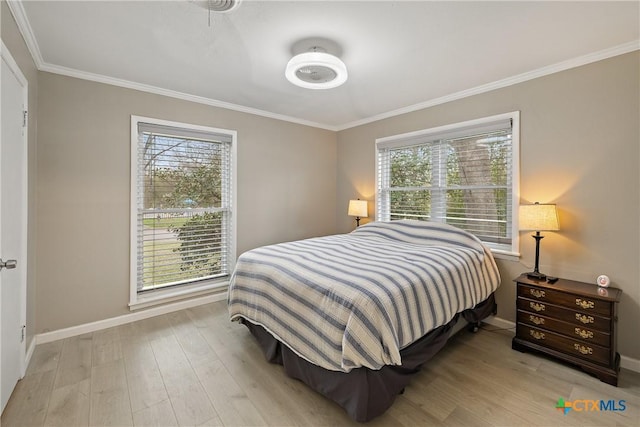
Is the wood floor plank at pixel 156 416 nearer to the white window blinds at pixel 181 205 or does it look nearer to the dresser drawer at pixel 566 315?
the white window blinds at pixel 181 205

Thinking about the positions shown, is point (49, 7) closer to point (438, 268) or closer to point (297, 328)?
point (297, 328)

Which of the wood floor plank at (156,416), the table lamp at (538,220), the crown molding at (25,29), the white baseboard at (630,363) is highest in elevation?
the crown molding at (25,29)

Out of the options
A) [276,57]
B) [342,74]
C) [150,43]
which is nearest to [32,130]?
[150,43]

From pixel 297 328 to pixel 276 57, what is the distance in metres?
2.10

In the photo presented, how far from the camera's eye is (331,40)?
207cm

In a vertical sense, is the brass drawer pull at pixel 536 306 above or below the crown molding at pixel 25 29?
below

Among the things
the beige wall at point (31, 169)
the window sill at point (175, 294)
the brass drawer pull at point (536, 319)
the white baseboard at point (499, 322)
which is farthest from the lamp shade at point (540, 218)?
the beige wall at point (31, 169)

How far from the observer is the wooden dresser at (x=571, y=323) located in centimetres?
196

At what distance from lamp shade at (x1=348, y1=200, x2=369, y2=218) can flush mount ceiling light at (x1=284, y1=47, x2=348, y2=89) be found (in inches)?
77.6

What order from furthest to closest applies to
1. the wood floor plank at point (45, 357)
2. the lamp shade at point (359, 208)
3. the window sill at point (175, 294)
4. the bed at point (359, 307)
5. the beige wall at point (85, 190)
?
the lamp shade at point (359, 208) < the window sill at point (175, 294) < the beige wall at point (85, 190) < the wood floor plank at point (45, 357) < the bed at point (359, 307)

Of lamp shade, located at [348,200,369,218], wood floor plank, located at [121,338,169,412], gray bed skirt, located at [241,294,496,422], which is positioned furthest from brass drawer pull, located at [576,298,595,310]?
wood floor plank, located at [121,338,169,412]

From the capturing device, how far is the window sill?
2.92 m

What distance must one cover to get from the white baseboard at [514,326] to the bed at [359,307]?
197 mm

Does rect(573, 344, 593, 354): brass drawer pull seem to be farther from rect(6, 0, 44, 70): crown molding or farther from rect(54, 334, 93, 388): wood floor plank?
rect(6, 0, 44, 70): crown molding
